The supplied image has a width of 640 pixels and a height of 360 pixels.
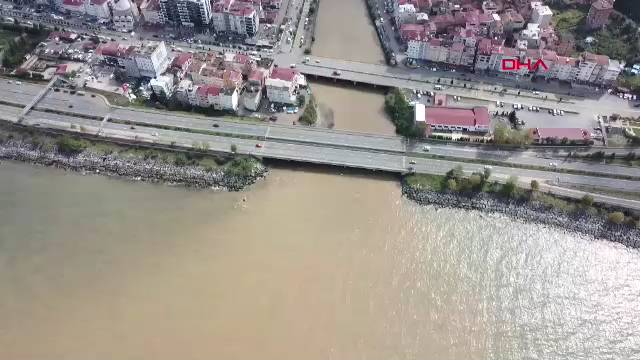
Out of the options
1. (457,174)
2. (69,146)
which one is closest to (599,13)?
(457,174)

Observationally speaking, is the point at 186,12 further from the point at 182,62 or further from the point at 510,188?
the point at 510,188

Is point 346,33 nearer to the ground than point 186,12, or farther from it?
nearer to the ground

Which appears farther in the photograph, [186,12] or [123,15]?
[123,15]

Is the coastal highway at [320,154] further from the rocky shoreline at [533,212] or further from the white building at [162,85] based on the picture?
the white building at [162,85]

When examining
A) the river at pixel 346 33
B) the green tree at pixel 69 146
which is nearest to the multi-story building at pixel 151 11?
the river at pixel 346 33

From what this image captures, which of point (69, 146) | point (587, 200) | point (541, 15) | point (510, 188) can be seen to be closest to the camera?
point (587, 200)

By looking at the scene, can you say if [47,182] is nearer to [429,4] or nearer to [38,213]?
[38,213]

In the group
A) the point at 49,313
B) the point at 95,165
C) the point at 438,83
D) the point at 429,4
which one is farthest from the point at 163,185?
the point at 429,4
